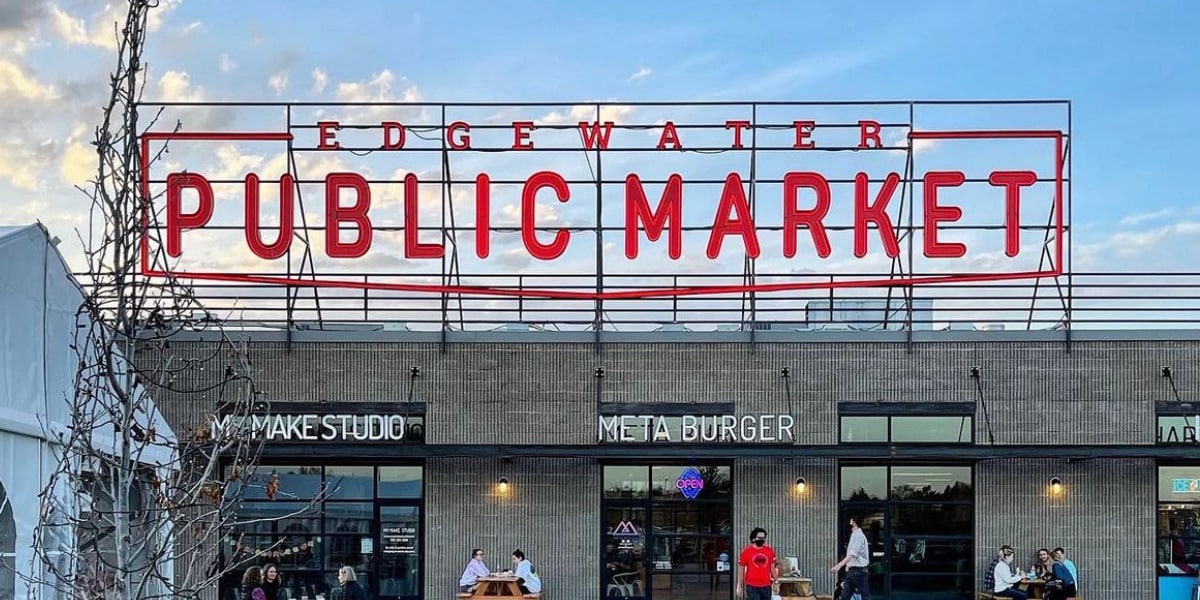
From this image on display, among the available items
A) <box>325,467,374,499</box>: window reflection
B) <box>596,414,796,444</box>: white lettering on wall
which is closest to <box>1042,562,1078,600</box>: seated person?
<box>596,414,796,444</box>: white lettering on wall

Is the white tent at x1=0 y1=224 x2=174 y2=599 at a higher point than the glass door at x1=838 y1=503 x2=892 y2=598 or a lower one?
higher

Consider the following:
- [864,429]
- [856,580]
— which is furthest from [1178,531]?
[856,580]

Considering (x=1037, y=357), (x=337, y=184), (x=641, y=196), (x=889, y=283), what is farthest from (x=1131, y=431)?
(x=337, y=184)

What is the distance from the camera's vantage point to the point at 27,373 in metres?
9.68

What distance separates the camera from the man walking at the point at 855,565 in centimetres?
2031

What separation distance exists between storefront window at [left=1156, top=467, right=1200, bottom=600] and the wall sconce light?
1.66 meters

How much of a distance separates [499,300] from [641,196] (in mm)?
3358

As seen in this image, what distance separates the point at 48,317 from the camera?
10.2m

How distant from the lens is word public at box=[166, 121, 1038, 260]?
923 inches

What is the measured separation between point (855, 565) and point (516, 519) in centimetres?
543

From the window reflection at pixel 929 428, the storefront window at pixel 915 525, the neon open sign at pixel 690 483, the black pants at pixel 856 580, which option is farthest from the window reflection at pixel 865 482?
the neon open sign at pixel 690 483

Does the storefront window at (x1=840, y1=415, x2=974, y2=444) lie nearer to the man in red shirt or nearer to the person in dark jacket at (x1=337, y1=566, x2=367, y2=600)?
the man in red shirt

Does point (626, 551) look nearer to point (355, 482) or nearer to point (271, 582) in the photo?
point (355, 482)

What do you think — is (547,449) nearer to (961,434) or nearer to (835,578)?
(835,578)
